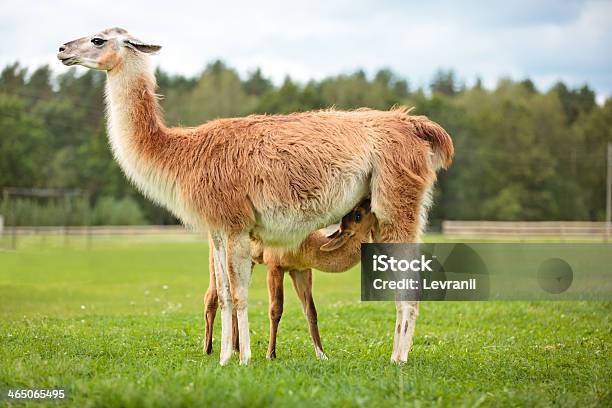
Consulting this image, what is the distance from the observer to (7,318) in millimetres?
11547

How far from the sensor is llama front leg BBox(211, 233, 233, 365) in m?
7.52

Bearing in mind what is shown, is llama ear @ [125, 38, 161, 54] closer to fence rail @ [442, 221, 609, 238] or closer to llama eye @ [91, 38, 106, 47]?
llama eye @ [91, 38, 106, 47]

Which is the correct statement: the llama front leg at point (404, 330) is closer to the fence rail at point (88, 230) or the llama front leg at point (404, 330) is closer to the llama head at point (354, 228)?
the llama head at point (354, 228)

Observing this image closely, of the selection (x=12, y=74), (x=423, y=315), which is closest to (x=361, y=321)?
(x=423, y=315)

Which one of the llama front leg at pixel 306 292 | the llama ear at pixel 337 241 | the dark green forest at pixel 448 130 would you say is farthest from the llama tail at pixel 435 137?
the dark green forest at pixel 448 130

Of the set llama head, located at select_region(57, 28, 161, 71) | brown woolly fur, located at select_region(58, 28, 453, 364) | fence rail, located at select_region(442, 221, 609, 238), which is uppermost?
llama head, located at select_region(57, 28, 161, 71)

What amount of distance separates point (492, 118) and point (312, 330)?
59602mm

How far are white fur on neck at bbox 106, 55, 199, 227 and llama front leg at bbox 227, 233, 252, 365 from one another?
65 centimetres

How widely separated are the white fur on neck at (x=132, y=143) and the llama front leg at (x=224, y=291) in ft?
1.38

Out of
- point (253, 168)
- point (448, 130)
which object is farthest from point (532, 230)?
point (253, 168)

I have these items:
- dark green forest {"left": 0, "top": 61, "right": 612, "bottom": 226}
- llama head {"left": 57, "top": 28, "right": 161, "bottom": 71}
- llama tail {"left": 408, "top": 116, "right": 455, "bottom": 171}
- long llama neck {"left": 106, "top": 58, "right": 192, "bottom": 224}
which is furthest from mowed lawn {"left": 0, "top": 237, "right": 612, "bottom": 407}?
dark green forest {"left": 0, "top": 61, "right": 612, "bottom": 226}

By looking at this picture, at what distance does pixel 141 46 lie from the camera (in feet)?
26.0

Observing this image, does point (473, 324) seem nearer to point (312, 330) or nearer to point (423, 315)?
point (423, 315)

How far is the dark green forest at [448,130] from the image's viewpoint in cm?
5903
